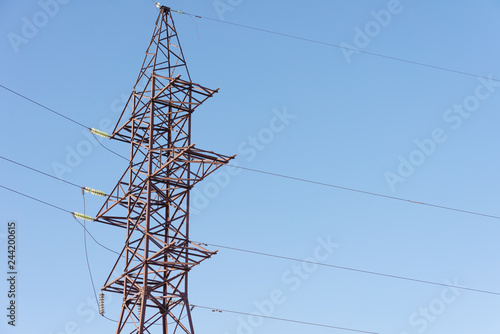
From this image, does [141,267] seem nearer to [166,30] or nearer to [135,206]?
[135,206]

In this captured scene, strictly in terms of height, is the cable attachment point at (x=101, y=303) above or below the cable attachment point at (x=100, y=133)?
below

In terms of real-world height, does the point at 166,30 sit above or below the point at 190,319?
above

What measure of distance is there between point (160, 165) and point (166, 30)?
27.4ft

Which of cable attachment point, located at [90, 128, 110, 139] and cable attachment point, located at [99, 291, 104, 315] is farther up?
cable attachment point, located at [90, 128, 110, 139]

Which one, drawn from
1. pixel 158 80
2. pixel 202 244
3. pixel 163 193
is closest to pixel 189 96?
pixel 158 80

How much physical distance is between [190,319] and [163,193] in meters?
6.83

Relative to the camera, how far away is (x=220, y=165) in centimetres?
3816

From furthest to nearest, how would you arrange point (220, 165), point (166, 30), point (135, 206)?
point (166, 30) → point (135, 206) → point (220, 165)

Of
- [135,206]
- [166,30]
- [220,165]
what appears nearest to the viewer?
[220,165]

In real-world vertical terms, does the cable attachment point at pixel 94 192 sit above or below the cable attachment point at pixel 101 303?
above

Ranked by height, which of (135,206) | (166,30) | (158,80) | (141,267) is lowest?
(141,267)

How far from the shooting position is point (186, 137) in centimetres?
4247

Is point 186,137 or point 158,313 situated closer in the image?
point 158,313

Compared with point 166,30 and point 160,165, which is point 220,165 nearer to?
point 160,165
